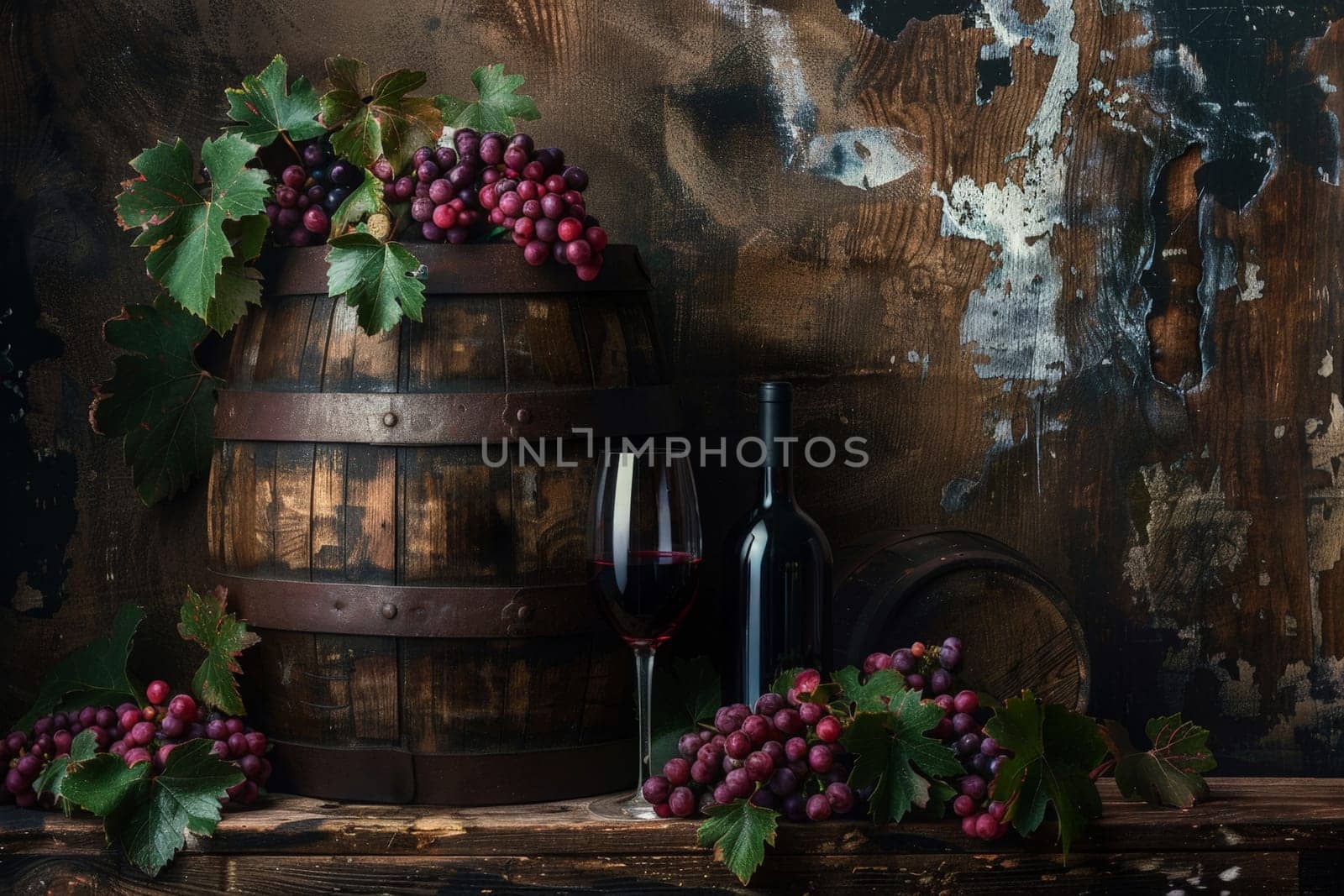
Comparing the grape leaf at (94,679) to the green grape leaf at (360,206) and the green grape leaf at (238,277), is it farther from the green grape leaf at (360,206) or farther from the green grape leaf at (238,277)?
the green grape leaf at (360,206)

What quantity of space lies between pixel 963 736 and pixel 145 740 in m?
0.88

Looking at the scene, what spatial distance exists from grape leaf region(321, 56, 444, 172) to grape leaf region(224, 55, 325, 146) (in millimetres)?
44

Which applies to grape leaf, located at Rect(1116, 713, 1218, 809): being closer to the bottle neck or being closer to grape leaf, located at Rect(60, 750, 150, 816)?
the bottle neck

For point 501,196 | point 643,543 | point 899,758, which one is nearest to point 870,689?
point 899,758

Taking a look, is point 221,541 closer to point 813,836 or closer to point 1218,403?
point 813,836

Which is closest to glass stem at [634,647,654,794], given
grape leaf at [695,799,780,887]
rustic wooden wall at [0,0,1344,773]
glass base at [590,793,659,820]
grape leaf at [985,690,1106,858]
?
glass base at [590,793,659,820]

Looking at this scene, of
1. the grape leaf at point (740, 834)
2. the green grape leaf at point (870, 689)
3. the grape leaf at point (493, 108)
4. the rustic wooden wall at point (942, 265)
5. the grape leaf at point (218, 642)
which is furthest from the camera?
the rustic wooden wall at point (942, 265)

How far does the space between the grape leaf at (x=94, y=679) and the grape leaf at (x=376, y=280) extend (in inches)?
21.8

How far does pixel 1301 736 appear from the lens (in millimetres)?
1771

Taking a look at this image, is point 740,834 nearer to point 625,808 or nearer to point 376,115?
point 625,808

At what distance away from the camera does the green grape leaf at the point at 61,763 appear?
52.7 inches

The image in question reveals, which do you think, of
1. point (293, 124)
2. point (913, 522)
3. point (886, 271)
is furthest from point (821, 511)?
point (293, 124)

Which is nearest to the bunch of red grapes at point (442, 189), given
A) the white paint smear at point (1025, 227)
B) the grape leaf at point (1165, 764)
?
the white paint smear at point (1025, 227)

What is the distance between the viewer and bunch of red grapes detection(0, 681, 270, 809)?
1350 millimetres
